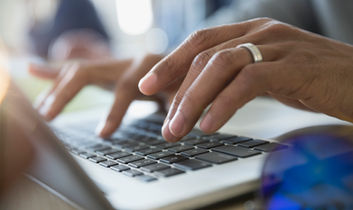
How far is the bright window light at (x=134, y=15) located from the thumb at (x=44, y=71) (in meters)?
2.95

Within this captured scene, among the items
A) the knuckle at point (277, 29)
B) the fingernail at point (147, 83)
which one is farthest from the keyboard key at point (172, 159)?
the knuckle at point (277, 29)

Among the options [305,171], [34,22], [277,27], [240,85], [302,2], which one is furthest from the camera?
[34,22]

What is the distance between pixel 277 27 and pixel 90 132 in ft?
1.27

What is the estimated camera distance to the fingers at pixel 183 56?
0.50 metres

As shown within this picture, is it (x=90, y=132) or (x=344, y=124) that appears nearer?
(x=344, y=124)

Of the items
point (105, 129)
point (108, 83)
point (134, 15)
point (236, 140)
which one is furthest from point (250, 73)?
point (134, 15)

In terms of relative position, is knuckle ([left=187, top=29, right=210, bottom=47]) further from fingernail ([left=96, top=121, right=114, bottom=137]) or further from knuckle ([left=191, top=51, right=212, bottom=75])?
fingernail ([left=96, top=121, right=114, bottom=137])

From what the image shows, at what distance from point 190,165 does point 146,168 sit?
5 cm

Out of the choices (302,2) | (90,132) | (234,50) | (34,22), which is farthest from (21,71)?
(34,22)

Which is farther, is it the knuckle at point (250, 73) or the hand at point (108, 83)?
the hand at point (108, 83)

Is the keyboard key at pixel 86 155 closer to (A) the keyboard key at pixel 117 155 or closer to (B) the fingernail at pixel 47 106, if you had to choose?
(A) the keyboard key at pixel 117 155

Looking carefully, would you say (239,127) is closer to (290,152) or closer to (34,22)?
(290,152)

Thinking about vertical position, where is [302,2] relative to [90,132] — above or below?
above

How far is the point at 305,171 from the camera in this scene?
29 cm
